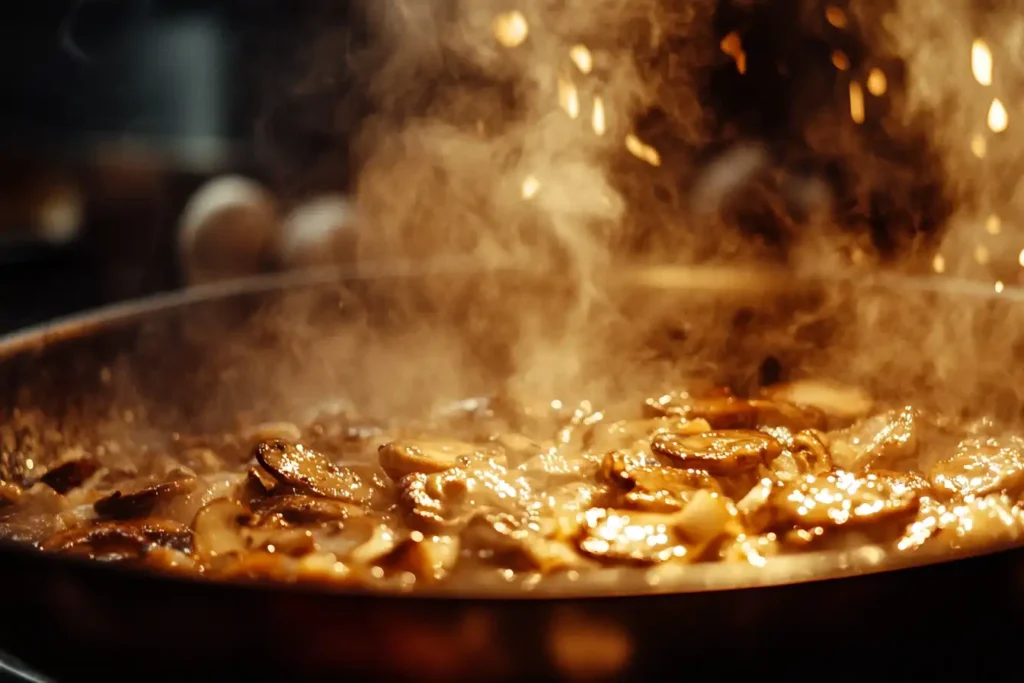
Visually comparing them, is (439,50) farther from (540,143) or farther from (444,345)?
(444,345)

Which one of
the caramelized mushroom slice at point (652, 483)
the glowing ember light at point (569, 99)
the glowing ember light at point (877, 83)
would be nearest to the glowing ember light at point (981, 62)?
the glowing ember light at point (877, 83)

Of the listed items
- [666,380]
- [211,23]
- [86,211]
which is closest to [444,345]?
[666,380]

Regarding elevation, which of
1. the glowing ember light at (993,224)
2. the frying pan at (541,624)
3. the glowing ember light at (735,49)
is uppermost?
the glowing ember light at (735,49)

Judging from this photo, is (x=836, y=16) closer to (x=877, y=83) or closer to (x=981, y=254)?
(x=877, y=83)

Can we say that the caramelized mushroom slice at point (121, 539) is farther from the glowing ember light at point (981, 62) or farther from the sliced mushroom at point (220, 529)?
the glowing ember light at point (981, 62)

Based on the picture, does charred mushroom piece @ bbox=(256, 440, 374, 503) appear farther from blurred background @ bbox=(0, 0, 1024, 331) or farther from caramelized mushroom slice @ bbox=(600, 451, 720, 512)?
blurred background @ bbox=(0, 0, 1024, 331)

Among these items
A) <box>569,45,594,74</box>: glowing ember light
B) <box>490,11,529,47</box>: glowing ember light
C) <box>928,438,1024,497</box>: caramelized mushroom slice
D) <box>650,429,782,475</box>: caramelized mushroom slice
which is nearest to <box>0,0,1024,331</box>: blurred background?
<box>569,45,594,74</box>: glowing ember light
